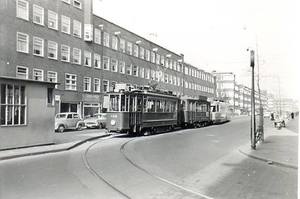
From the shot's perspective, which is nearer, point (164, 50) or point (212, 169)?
point (212, 169)

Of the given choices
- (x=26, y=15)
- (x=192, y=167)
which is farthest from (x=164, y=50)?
(x=192, y=167)

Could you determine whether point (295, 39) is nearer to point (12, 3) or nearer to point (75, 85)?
point (12, 3)

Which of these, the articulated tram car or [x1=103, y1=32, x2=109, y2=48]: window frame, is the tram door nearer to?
the articulated tram car

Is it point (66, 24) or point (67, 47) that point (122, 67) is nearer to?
point (67, 47)

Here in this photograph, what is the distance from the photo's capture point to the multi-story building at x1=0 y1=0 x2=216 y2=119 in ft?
74.8

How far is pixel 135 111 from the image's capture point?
18000 mm

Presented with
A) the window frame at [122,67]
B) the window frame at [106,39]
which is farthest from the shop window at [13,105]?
the window frame at [122,67]

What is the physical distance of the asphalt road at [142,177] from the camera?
5777 millimetres

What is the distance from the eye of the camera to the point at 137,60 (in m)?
41.5

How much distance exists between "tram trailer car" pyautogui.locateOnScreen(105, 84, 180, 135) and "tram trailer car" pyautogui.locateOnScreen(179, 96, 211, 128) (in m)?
4.97

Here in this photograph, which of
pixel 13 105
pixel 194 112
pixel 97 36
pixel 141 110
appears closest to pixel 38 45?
pixel 97 36

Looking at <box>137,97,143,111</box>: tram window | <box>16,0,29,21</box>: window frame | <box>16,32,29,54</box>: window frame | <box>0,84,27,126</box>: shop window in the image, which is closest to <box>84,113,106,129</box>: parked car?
<box>16,32,29,54</box>: window frame

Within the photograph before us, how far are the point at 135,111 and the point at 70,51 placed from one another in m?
14.3

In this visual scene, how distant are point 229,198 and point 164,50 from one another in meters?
46.4
